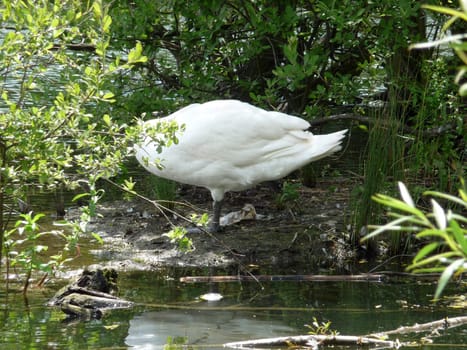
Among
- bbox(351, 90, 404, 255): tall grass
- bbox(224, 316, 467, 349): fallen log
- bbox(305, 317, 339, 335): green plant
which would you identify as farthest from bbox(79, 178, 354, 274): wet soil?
bbox(224, 316, 467, 349): fallen log

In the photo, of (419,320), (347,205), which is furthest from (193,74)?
(419,320)

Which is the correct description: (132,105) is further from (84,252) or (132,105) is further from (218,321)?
(218,321)

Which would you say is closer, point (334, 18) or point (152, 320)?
point (152, 320)

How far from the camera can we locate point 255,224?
24.7 feet

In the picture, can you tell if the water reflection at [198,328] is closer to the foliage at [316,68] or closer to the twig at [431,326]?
the twig at [431,326]

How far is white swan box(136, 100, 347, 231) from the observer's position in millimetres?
6844

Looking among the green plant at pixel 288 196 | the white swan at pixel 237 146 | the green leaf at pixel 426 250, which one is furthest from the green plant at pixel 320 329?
the green plant at pixel 288 196

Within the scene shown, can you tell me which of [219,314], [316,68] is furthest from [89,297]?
[316,68]

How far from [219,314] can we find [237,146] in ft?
6.70

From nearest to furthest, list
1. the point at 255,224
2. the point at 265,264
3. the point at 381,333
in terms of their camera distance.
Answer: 1. the point at 381,333
2. the point at 265,264
3. the point at 255,224

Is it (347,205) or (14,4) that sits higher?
(14,4)

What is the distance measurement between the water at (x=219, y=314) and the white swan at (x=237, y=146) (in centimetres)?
110

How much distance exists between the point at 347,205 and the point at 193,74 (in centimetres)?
183

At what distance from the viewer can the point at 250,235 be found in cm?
722
